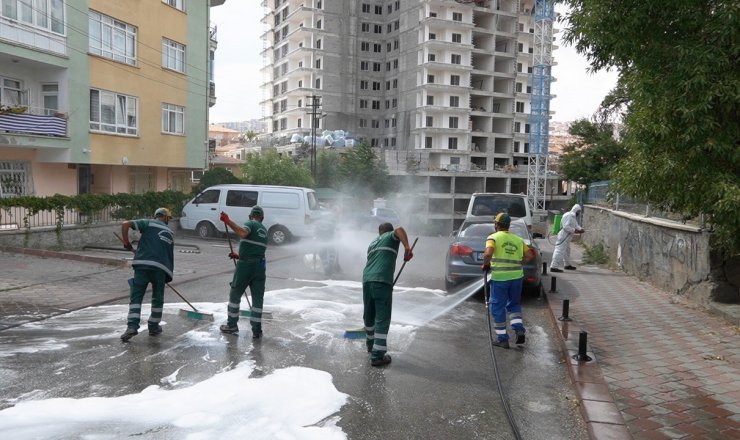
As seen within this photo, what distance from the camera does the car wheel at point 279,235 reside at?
1927cm

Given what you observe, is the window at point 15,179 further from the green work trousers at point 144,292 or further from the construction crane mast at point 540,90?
the construction crane mast at point 540,90

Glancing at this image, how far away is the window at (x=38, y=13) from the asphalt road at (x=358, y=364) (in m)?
13.1

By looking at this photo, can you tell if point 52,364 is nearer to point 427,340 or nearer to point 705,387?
point 427,340

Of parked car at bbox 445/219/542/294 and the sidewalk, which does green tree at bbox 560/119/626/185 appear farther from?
the sidewalk

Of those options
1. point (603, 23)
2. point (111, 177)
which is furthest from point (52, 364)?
point (111, 177)

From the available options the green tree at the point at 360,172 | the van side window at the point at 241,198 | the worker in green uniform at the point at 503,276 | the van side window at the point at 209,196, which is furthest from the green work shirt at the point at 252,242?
the green tree at the point at 360,172

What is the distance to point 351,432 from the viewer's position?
4484mm

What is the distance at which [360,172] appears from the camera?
175 ft

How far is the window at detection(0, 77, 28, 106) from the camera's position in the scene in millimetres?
18766

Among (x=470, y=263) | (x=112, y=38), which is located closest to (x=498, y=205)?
(x=470, y=263)

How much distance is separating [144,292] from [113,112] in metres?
16.8

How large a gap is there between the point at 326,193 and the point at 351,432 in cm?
3122

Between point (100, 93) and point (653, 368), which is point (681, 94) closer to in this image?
→ point (653, 368)

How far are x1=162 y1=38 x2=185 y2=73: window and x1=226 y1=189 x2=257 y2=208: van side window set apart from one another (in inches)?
316
